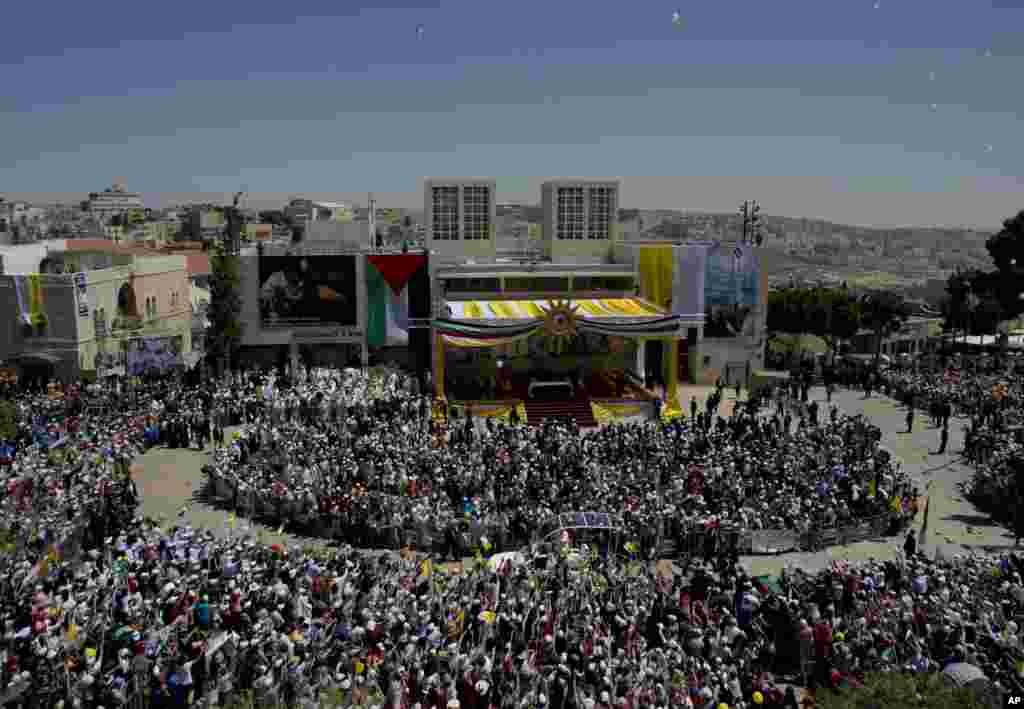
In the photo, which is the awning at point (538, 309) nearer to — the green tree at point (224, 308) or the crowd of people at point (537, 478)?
the crowd of people at point (537, 478)

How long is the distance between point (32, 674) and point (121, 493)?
9811 mm

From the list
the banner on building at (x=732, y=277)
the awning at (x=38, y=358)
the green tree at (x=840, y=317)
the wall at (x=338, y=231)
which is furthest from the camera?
the green tree at (x=840, y=317)

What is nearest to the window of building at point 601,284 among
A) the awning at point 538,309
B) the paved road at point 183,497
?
the awning at point 538,309

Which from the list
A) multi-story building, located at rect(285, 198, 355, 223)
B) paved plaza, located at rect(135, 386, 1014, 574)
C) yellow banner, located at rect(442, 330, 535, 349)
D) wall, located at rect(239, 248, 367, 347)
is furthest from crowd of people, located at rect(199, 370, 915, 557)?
multi-story building, located at rect(285, 198, 355, 223)

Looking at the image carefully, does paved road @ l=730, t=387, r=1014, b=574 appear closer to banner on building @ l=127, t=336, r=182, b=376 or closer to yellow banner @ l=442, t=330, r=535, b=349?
yellow banner @ l=442, t=330, r=535, b=349

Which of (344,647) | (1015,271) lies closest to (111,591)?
(344,647)

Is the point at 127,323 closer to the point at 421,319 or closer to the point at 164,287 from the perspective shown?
the point at 164,287

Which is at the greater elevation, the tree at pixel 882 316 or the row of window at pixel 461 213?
the row of window at pixel 461 213

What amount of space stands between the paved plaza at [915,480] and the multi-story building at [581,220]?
16.7 m

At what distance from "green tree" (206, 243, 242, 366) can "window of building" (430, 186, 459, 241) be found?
1074 cm

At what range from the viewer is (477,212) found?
147 ft

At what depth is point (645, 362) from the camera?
42.1 m

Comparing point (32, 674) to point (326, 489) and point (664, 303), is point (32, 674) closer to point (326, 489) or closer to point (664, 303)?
point (326, 489)

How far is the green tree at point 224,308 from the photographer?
126 ft
